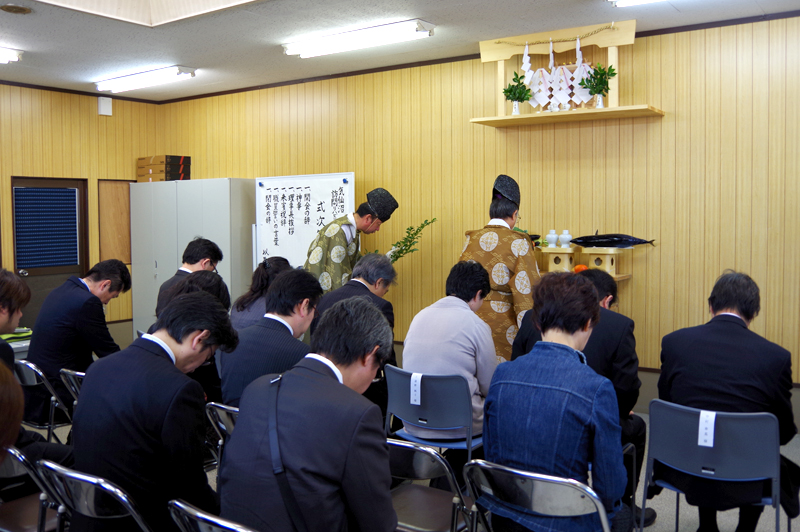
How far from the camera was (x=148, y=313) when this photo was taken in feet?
24.1

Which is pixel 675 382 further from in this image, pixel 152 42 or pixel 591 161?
pixel 152 42

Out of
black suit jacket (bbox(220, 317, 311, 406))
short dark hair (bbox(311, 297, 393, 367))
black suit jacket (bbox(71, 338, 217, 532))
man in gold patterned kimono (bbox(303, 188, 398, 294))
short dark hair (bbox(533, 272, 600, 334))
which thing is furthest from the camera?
man in gold patterned kimono (bbox(303, 188, 398, 294))

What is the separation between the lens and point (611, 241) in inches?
181

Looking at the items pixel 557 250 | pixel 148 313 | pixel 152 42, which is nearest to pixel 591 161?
pixel 557 250

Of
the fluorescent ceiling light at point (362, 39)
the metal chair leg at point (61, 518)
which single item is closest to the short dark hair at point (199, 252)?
the fluorescent ceiling light at point (362, 39)

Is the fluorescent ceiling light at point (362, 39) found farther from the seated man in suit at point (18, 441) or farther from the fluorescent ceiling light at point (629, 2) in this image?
the seated man in suit at point (18, 441)

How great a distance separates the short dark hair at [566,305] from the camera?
1.95 metres

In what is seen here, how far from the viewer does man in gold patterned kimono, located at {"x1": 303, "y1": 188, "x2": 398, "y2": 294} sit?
16.8ft

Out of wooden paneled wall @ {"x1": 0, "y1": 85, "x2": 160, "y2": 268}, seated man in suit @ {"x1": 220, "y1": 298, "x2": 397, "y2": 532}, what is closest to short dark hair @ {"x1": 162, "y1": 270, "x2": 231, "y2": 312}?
seated man in suit @ {"x1": 220, "y1": 298, "x2": 397, "y2": 532}

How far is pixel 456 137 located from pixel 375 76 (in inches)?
41.8

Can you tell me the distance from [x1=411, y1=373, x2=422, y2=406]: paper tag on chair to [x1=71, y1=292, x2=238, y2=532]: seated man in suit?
1.02m

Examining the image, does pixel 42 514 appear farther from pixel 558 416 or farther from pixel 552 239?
pixel 552 239

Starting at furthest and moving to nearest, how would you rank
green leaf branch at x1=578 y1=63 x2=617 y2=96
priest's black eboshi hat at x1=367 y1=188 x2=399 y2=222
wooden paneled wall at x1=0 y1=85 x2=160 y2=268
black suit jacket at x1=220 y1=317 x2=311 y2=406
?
wooden paneled wall at x1=0 y1=85 x2=160 y2=268 < priest's black eboshi hat at x1=367 y1=188 x2=399 y2=222 < green leaf branch at x1=578 y1=63 x2=617 y2=96 < black suit jacket at x1=220 y1=317 x2=311 y2=406

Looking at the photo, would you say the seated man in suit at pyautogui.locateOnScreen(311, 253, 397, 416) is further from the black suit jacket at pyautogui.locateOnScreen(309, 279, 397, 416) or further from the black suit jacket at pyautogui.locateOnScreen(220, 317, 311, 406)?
the black suit jacket at pyautogui.locateOnScreen(220, 317, 311, 406)
